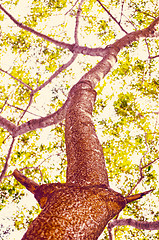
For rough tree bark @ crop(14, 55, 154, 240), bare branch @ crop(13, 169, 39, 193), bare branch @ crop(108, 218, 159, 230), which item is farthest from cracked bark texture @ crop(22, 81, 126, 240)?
bare branch @ crop(108, 218, 159, 230)

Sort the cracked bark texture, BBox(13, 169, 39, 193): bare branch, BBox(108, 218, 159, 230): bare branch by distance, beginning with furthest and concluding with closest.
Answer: BBox(108, 218, 159, 230): bare branch < BBox(13, 169, 39, 193): bare branch < the cracked bark texture

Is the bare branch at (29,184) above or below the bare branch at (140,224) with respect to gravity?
below

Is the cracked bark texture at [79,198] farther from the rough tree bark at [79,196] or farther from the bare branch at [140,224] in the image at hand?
the bare branch at [140,224]

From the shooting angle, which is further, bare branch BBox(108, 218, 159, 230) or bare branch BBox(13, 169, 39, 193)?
bare branch BBox(108, 218, 159, 230)

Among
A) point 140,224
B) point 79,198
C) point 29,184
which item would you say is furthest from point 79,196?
point 140,224

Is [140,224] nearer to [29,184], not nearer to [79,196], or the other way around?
[29,184]

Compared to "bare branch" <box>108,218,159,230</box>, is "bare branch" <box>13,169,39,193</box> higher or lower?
lower

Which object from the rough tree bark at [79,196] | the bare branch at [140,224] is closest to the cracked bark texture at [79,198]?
the rough tree bark at [79,196]

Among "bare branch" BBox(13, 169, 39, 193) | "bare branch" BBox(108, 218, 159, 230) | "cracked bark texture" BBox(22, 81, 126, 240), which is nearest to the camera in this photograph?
"cracked bark texture" BBox(22, 81, 126, 240)

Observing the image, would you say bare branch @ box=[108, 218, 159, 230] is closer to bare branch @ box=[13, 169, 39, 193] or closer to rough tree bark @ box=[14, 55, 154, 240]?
rough tree bark @ box=[14, 55, 154, 240]

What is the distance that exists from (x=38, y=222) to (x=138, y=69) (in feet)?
29.0

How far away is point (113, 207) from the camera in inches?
69.3

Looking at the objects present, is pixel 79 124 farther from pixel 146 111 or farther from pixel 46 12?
pixel 46 12

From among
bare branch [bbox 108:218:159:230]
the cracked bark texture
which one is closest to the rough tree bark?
the cracked bark texture
